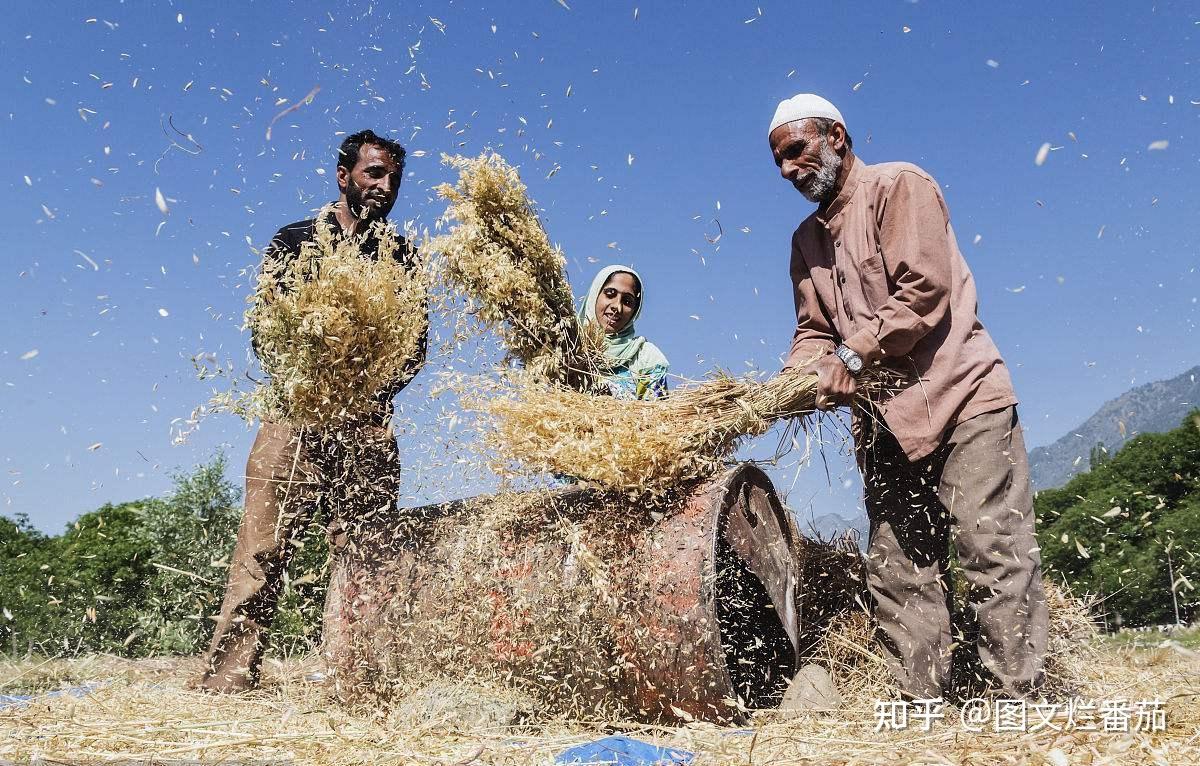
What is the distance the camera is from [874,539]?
12.1 feet

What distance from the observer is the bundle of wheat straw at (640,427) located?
127 inches

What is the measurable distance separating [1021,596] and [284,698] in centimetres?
327

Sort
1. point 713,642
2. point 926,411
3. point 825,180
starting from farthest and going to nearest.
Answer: point 825,180
point 926,411
point 713,642

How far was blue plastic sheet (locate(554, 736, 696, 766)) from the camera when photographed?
8.53ft

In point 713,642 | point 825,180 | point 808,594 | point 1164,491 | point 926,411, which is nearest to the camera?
point 713,642

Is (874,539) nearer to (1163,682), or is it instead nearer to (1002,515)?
(1002,515)

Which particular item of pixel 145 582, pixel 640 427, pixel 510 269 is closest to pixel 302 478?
pixel 510 269

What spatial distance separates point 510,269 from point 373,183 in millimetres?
1110

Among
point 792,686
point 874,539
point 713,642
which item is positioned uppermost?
point 874,539

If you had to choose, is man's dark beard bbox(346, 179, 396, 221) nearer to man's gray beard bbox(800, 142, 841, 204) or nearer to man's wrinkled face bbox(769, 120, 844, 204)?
man's wrinkled face bbox(769, 120, 844, 204)

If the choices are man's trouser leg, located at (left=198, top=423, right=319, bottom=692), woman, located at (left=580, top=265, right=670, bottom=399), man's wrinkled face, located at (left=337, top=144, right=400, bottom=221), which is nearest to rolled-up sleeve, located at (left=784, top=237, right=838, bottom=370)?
woman, located at (left=580, top=265, right=670, bottom=399)

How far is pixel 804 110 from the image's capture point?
11.8 feet

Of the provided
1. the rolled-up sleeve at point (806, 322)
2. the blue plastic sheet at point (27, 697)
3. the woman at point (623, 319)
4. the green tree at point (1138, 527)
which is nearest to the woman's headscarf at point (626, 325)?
the woman at point (623, 319)

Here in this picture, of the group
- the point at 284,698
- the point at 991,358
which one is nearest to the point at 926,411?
the point at 991,358
